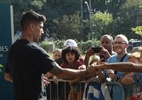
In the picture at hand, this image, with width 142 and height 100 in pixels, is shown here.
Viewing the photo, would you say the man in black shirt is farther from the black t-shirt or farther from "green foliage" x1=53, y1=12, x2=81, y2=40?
"green foliage" x1=53, y1=12, x2=81, y2=40

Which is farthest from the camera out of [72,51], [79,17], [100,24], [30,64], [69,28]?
[100,24]

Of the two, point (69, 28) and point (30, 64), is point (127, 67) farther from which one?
point (69, 28)

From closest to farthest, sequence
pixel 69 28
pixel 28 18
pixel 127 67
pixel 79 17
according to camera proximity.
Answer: pixel 127 67 → pixel 28 18 → pixel 69 28 → pixel 79 17

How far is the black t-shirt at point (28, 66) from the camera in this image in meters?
4.01

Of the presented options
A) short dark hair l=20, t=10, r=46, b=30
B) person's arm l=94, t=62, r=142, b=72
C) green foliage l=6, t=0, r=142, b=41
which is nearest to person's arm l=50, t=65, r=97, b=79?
person's arm l=94, t=62, r=142, b=72

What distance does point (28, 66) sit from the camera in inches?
159

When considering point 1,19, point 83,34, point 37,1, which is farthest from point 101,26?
point 1,19

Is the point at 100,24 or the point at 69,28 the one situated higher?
the point at 100,24

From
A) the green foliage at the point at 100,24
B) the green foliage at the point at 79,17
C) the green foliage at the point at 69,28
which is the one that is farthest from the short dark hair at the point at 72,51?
the green foliage at the point at 100,24

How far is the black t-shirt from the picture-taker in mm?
4012

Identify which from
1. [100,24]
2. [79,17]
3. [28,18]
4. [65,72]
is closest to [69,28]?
[79,17]

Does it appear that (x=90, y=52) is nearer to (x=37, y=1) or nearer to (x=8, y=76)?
(x=8, y=76)

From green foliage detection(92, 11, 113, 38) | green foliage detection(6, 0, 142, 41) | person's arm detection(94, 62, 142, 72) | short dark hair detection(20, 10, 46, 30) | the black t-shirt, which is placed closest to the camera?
person's arm detection(94, 62, 142, 72)

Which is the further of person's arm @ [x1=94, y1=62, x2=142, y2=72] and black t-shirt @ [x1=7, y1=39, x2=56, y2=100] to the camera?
black t-shirt @ [x1=7, y1=39, x2=56, y2=100]
